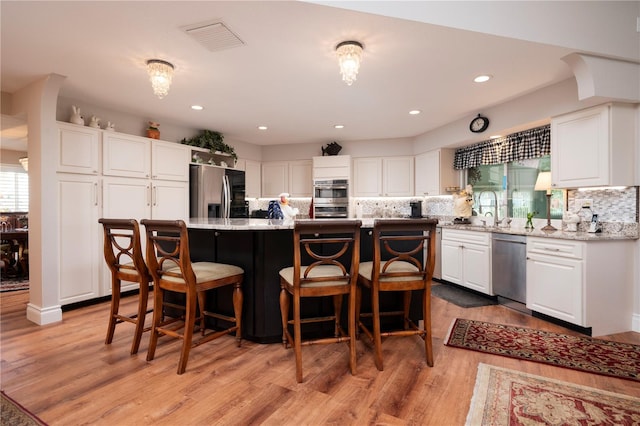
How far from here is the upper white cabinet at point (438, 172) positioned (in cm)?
510

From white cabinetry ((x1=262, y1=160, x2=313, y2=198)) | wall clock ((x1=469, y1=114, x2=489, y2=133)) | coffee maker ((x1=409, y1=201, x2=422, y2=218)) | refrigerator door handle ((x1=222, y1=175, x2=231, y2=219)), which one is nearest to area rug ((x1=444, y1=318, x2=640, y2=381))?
wall clock ((x1=469, y1=114, x2=489, y2=133))

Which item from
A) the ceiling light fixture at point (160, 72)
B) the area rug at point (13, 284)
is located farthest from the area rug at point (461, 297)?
the area rug at point (13, 284)

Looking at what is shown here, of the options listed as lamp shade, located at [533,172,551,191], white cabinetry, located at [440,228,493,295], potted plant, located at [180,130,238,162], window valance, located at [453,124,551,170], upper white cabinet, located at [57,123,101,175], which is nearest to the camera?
upper white cabinet, located at [57,123,101,175]

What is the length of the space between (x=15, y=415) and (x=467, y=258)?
4.37 m

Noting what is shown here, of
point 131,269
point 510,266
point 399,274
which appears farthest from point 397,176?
point 131,269

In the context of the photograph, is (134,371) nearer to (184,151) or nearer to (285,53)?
(285,53)

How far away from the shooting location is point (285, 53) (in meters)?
2.58

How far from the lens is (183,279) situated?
6.95 ft

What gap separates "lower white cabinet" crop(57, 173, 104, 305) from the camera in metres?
3.34

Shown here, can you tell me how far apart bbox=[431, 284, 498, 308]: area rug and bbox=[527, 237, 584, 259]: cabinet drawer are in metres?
0.88

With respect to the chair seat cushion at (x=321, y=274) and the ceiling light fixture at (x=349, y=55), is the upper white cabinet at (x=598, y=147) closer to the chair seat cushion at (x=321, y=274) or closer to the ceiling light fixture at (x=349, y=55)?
the ceiling light fixture at (x=349, y=55)

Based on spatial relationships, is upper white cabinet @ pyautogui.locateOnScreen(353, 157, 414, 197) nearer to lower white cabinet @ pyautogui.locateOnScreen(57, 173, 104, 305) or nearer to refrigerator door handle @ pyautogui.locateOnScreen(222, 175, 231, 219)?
refrigerator door handle @ pyautogui.locateOnScreen(222, 175, 231, 219)

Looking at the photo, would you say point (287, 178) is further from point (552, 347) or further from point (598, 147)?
point (552, 347)

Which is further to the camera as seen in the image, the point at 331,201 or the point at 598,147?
the point at 331,201
